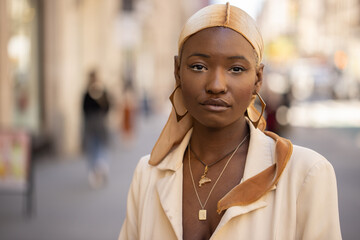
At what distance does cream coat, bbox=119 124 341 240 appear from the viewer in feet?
5.99

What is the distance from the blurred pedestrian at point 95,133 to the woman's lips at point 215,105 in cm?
825

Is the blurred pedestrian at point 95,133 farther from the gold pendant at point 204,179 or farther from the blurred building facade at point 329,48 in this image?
the blurred building facade at point 329,48

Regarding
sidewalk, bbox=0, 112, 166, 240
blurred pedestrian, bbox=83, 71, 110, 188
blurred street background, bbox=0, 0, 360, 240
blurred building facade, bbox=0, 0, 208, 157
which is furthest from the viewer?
blurred building facade, bbox=0, 0, 208, 157

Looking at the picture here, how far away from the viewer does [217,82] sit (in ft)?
6.20

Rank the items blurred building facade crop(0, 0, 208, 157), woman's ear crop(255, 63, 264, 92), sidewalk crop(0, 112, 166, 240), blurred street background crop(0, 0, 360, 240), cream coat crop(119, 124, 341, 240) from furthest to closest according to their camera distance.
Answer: blurred building facade crop(0, 0, 208, 157) → blurred street background crop(0, 0, 360, 240) → sidewalk crop(0, 112, 166, 240) → woman's ear crop(255, 63, 264, 92) → cream coat crop(119, 124, 341, 240)

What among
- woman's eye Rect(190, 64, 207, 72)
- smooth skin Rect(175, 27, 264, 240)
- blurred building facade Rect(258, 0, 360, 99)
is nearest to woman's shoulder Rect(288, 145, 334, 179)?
smooth skin Rect(175, 27, 264, 240)

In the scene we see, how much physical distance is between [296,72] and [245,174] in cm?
5408

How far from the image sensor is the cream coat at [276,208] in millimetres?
1825

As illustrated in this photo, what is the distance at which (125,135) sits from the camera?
15703 mm

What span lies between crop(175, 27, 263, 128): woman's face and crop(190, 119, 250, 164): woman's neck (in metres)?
0.11

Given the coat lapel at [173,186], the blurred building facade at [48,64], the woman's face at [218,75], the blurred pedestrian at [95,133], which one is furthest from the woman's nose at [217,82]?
the blurred pedestrian at [95,133]

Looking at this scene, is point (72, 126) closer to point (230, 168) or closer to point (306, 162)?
point (230, 168)

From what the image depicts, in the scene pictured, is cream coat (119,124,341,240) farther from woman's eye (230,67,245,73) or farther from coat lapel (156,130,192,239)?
woman's eye (230,67,245,73)

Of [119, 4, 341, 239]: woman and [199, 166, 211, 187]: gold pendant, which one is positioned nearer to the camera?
[119, 4, 341, 239]: woman
